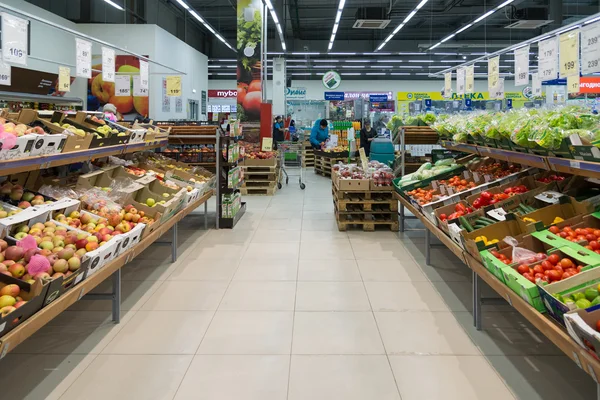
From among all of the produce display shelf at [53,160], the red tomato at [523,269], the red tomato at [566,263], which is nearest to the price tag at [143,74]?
the produce display shelf at [53,160]

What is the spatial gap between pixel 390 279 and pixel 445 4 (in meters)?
16.5

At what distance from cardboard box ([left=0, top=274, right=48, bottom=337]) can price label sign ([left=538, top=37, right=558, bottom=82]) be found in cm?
453

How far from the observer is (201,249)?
18.7 ft

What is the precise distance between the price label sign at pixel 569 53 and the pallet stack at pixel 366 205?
2.88 meters

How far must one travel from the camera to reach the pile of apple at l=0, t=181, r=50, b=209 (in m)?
3.60

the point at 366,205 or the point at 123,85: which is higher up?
the point at 123,85

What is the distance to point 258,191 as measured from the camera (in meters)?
10.6

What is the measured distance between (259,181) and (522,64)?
237 inches

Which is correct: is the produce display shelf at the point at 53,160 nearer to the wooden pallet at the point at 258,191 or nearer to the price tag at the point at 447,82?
the wooden pallet at the point at 258,191

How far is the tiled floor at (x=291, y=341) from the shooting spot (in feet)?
8.63

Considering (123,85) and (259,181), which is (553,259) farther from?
Result: (123,85)

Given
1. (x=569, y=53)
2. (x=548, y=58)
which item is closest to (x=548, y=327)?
(x=569, y=53)

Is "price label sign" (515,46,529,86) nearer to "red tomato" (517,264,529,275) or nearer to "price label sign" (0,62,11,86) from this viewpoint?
"red tomato" (517,264,529,275)

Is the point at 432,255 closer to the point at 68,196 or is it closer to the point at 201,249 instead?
the point at 201,249
